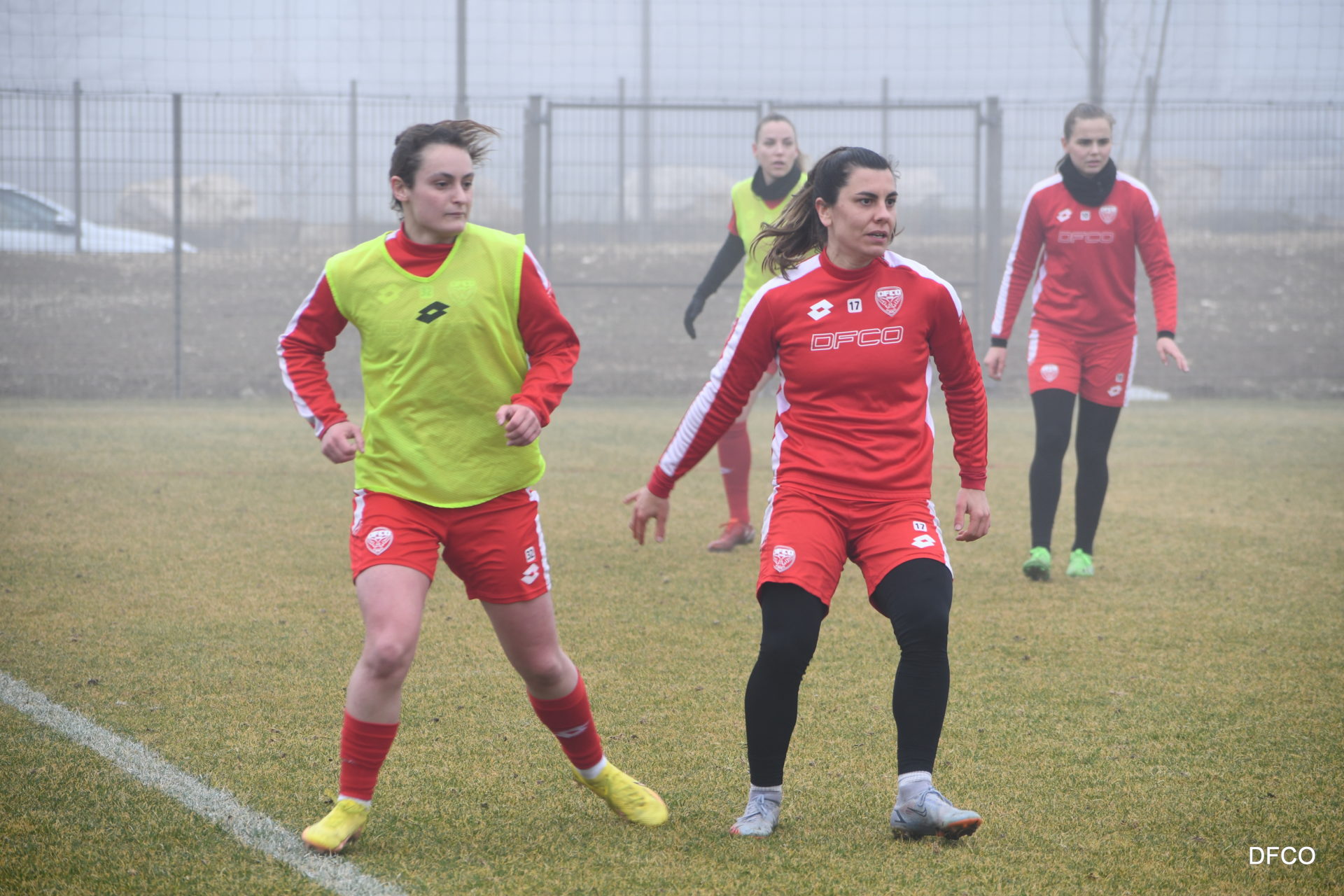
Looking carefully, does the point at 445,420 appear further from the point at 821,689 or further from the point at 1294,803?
the point at 1294,803

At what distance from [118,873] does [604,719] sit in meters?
1.67

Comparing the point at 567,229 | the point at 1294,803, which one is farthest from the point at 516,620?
the point at 567,229

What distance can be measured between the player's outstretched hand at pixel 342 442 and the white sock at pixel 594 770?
40.2 inches

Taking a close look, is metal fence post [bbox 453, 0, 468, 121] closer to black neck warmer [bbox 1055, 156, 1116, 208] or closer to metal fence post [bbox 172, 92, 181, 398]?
metal fence post [bbox 172, 92, 181, 398]

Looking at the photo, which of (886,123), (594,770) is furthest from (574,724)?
(886,123)

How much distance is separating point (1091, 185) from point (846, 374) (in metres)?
3.87

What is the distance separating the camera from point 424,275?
136 inches

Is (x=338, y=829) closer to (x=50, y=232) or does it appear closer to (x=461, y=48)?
(x=50, y=232)

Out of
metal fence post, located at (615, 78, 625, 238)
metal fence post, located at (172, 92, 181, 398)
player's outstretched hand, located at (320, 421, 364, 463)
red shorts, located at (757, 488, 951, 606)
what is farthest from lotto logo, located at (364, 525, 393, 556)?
metal fence post, located at (615, 78, 625, 238)

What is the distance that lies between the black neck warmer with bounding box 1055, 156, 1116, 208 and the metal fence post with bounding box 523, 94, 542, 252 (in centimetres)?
1117

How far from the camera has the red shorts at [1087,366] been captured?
6.77 meters

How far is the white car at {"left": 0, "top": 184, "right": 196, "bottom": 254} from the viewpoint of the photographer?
16.5m

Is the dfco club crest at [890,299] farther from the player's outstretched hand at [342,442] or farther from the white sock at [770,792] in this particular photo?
the player's outstretched hand at [342,442]

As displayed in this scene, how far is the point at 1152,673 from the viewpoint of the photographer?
495 cm
